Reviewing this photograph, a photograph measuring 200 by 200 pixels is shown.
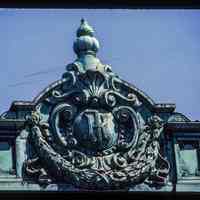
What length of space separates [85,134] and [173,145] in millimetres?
1311

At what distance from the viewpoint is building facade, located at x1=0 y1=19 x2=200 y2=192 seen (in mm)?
23359

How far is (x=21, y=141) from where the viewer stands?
23453mm

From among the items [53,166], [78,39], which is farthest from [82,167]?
[78,39]

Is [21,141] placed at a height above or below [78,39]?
below

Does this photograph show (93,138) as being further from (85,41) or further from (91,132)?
(85,41)

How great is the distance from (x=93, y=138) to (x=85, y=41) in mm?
1401

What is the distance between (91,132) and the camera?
77.2 feet

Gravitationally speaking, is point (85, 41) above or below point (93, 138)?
above

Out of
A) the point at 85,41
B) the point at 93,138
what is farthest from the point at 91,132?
the point at 85,41

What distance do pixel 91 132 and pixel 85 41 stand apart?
Answer: 1.32 m

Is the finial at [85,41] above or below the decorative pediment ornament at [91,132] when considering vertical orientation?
above

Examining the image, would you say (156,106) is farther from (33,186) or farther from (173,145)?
(33,186)

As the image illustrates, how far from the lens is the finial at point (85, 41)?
23797 mm

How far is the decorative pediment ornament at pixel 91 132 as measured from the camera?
23.4 m
